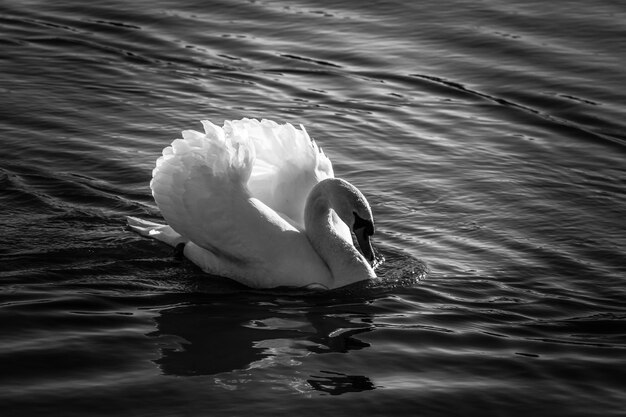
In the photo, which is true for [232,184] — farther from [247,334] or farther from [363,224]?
[247,334]

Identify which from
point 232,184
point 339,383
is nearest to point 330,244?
point 232,184

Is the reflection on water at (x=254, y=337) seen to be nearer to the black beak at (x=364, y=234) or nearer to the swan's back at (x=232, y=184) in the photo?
the swan's back at (x=232, y=184)

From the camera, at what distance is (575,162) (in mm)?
13078

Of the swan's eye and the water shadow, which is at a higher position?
the swan's eye

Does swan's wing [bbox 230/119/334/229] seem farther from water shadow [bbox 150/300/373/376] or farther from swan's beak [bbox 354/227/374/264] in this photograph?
water shadow [bbox 150/300/373/376]

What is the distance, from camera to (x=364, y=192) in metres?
12.3

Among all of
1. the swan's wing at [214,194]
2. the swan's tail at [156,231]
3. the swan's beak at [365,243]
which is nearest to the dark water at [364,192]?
the swan's tail at [156,231]

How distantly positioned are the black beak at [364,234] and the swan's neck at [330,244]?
7cm

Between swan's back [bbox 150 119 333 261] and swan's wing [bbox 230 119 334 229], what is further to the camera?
swan's wing [bbox 230 119 334 229]

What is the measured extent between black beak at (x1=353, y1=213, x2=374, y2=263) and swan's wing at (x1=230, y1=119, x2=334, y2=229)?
630mm

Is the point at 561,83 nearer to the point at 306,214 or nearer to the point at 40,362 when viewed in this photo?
the point at 306,214

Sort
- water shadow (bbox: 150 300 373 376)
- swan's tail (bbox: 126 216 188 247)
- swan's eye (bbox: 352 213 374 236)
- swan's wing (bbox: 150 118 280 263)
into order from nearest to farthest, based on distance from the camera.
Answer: water shadow (bbox: 150 300 373 376)
swan's wing (bbox: 150 118 280 263)
swan's eye (bbox: 352 213 374 236)
swan's tail (bbox: 126 216 188 247)

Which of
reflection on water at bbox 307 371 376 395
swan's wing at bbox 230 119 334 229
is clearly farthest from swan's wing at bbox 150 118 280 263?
reflection on water at bbox 307 371 376 395

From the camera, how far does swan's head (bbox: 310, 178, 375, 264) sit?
10.1 meters
